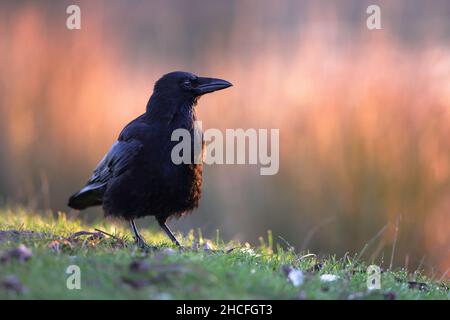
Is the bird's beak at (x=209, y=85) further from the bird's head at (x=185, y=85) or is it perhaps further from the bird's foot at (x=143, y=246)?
the bird's foot at (x=143, y=246)

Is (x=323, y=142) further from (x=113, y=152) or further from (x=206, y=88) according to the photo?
(x=113, y=152)

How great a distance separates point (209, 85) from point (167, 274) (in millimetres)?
2616

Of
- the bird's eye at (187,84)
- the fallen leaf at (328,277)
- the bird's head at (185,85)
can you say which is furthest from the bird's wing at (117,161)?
the fallen leaf at (328,277)

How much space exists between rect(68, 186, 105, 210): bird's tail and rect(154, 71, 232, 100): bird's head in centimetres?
103

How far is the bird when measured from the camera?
224 inches

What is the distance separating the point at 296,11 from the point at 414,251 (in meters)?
6.31

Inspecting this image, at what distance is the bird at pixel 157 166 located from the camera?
5695 mm

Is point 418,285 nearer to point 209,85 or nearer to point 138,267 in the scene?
point 138,267

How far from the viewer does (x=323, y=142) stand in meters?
8.39

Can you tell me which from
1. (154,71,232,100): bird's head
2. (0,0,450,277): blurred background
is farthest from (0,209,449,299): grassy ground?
(0,0,450,277): blurred background

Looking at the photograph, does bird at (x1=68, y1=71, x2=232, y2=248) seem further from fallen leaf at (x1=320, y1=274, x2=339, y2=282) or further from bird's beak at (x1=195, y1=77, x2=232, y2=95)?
fallen leaf at (x1=320, y1=274, x2=339, y2=282)
